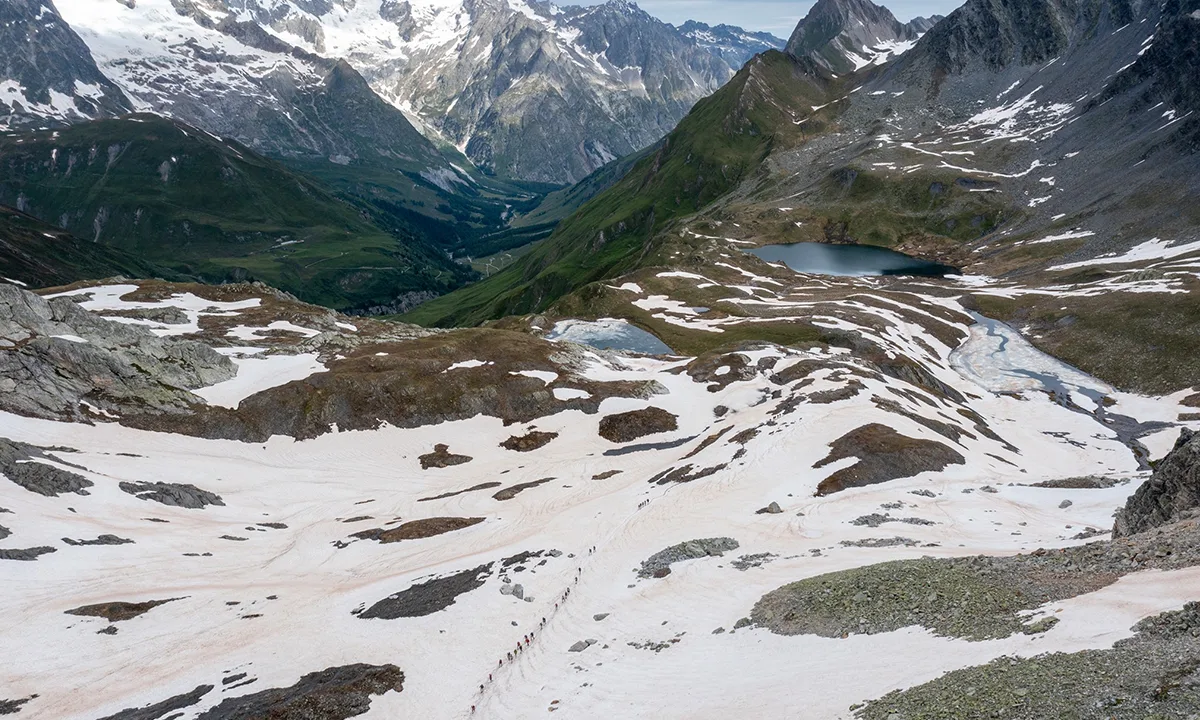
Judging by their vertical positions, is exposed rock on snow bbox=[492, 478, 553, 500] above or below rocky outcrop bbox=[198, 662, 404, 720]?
below

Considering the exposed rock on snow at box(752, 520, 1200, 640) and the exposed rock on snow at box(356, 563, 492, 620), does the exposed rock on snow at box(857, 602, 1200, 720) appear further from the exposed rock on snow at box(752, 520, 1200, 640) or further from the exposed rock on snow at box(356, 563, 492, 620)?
the exposed rock on snow at box(356, 563, 492, 620)

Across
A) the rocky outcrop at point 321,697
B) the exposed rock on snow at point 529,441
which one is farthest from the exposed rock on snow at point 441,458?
the rocky outcrop at point 321,697

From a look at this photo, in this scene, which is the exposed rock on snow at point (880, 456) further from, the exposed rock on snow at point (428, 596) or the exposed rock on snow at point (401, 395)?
the exposed rock on snow at point (401, 395)

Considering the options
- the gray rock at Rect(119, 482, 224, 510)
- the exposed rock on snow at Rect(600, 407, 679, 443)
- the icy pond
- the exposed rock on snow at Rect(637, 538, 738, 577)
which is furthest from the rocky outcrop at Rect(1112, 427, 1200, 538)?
the icy pond

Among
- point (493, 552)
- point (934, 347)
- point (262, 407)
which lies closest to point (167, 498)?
point (262, 407)

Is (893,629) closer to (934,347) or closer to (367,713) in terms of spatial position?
(367,713)
